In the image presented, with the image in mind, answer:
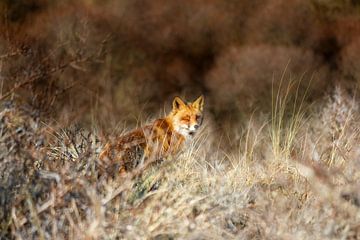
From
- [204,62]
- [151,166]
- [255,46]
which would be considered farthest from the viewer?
[204,62]

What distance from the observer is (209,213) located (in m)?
3.83

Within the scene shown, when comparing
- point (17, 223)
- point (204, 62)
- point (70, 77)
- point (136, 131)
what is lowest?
point (204, 62)

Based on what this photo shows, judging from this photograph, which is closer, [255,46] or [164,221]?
[164,221]

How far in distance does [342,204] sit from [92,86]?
640 inches

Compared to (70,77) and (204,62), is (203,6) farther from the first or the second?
(70,77)

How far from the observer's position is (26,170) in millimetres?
3678

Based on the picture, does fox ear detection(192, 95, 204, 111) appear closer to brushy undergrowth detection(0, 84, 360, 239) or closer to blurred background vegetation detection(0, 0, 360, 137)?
brushy undergrowth detection(0, 84, 360, 239)

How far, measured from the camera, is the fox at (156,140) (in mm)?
4462

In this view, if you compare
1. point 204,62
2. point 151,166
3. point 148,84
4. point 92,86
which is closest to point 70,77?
point 92,86

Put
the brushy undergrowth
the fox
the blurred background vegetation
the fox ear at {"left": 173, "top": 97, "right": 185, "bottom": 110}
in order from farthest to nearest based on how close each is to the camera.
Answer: the blurred background vegetation < the fox ear at {"left": 173, "top": 97, "right": 185, "bottom": 110} < the fox < the brushy undergrowth

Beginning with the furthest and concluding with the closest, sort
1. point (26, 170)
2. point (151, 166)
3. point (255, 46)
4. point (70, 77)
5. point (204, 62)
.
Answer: point (204, 62) → point (255, 46) → point (70, 77) → point (151, 166) → point (26, 170)

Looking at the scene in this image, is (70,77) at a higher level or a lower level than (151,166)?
lower

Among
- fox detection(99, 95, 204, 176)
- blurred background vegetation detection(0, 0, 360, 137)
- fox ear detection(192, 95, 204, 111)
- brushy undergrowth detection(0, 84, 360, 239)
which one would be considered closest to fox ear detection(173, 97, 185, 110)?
fox detection(99, 95, 204, 176)

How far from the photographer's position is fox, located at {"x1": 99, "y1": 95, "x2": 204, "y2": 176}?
14.6 ft
